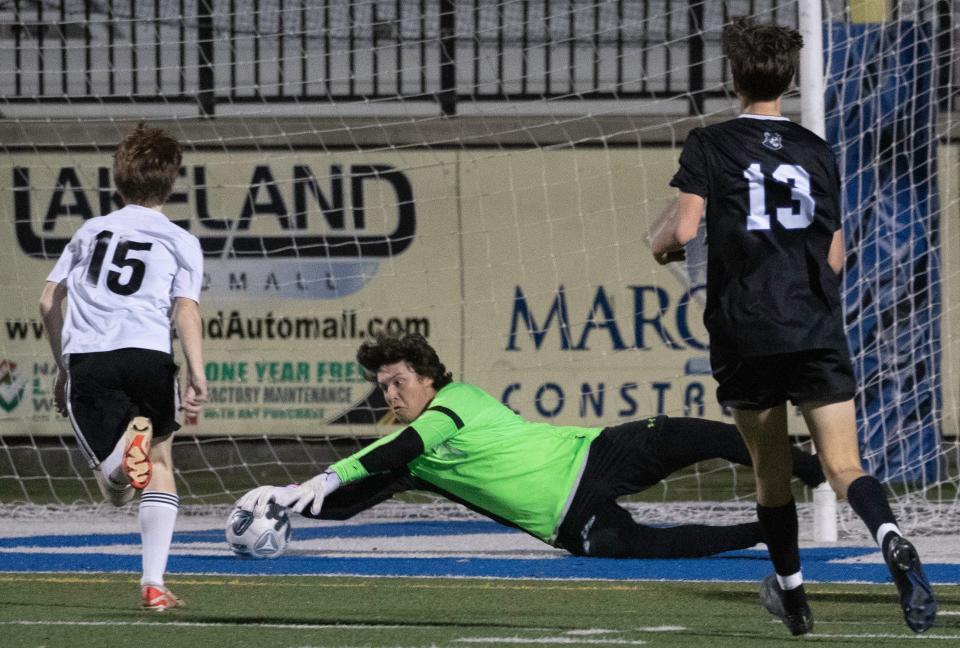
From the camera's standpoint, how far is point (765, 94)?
459 centimetres

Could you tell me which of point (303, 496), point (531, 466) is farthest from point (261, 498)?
point (531, 466)

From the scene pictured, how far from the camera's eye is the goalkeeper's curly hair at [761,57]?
4516 millimetres

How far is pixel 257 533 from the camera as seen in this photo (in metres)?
6.35

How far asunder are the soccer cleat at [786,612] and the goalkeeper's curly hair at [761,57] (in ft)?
4.25

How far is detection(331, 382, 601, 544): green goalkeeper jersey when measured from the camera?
697 cm

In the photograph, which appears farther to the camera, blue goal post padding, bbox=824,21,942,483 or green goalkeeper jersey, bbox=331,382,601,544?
blue goal post padding, bbox=824,21,942,483

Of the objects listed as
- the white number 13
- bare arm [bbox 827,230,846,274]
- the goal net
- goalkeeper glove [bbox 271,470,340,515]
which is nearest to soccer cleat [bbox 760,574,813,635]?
bare arm [bbox 827,230,846,274]

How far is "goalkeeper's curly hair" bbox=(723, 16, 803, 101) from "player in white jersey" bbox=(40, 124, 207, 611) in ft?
6.23

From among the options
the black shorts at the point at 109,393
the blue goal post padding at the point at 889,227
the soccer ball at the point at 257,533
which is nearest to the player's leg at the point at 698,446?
the soccer ball at the point at 257,533

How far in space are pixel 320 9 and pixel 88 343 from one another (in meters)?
8.39

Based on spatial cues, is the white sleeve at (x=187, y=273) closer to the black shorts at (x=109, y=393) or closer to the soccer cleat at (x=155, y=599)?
the black shorts at (x=109, y=393)

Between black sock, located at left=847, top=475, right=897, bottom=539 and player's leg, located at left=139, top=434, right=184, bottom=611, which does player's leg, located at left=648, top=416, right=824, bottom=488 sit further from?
black sock, located at left=847, top=475, right=897, bottom=539

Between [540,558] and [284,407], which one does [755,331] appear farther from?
[284,407]

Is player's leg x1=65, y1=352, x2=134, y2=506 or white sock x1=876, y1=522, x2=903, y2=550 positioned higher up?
player's leg x1=65, y1=352, x2=134, y2=506
